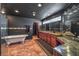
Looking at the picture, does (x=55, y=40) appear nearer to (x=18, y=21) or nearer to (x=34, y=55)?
(x=34, y=55)

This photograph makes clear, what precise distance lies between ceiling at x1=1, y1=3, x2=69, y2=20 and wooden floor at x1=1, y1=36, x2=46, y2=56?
2.06 ft

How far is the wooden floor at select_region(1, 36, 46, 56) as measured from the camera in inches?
75.5

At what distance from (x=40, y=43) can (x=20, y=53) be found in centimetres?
50

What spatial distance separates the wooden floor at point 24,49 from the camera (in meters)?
1.92

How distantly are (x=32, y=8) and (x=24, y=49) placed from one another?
0.92 m

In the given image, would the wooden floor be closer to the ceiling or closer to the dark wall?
the dark wall

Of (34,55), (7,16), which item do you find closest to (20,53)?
(34,55)

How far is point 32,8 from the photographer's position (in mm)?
1968

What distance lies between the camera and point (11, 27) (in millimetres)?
1934

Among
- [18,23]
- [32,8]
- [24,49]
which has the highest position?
[32,8]

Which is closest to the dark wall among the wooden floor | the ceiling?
the ceiling

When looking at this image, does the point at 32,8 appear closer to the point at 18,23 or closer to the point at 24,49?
the point at 18,23

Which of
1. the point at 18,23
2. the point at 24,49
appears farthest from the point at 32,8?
the point at 24,49

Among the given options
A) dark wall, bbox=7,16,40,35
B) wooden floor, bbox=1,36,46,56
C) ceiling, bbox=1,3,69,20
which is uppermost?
ceiling, bbox=1,3,69,20
